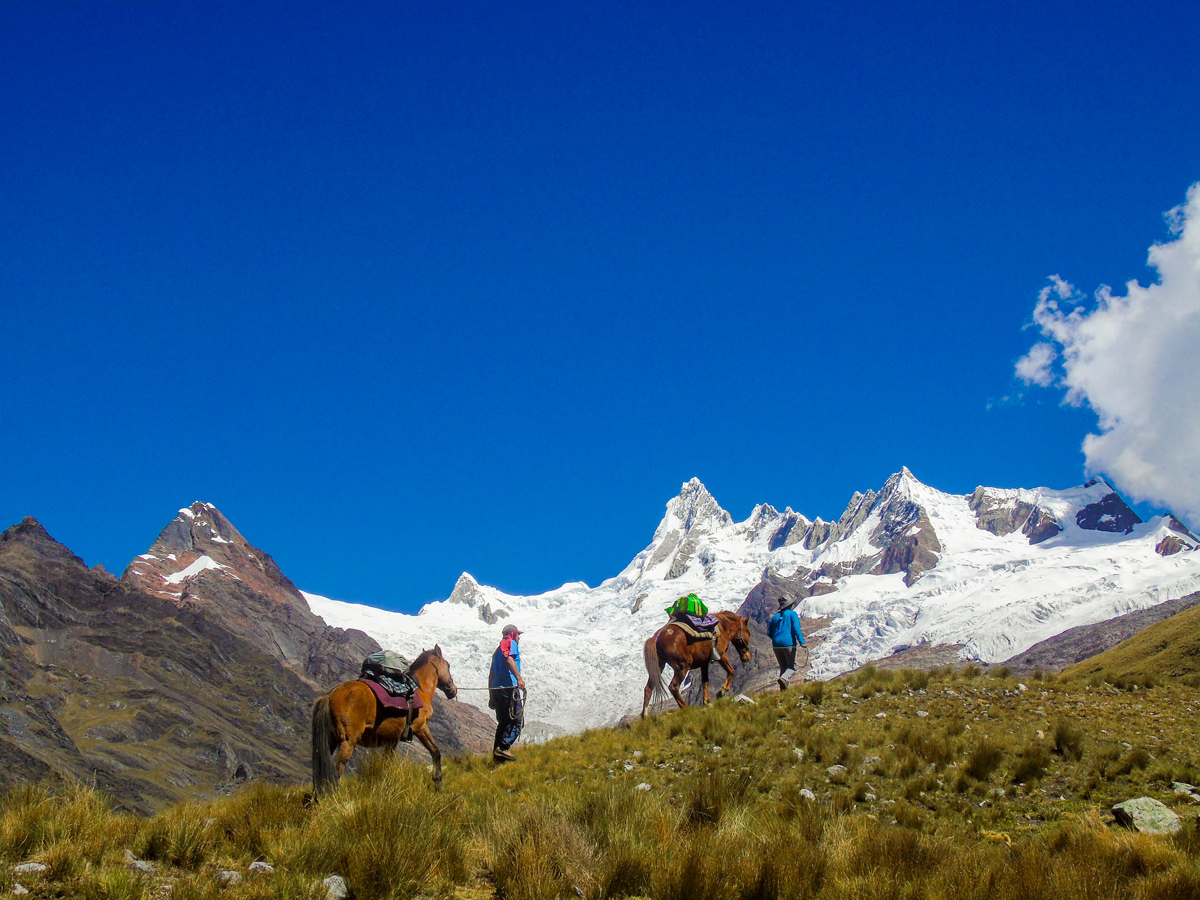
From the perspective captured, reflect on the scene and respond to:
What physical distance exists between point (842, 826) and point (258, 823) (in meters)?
6.51

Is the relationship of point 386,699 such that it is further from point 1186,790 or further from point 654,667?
point 1186,790

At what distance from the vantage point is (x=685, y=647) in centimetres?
2144

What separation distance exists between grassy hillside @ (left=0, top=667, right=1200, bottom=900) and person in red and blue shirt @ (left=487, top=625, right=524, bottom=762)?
221 centimetres

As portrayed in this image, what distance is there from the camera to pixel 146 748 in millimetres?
150000

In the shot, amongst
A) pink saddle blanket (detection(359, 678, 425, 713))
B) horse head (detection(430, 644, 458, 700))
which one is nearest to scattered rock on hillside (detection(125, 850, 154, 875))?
pink saddle blanket (detection(359, 678, 425, 713))

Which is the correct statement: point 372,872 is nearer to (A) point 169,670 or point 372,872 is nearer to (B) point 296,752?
(B) point 296,752

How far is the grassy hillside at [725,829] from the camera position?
693cm

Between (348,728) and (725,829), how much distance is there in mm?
7172

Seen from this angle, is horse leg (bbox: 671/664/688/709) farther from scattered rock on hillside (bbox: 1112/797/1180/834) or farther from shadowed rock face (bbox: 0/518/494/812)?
shadowed rock face (bbox: 0/518/494/812)

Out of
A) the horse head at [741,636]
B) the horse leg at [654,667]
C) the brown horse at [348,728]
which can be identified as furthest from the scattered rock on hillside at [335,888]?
the horse head at [741,636]

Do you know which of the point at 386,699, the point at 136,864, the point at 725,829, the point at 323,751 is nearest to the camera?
the point at 136,864

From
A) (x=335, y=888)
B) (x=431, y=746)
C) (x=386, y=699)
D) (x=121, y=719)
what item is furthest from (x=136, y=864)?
(x=121, y=719)

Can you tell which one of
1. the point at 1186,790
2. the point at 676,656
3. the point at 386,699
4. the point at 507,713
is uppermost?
the point at 676,656

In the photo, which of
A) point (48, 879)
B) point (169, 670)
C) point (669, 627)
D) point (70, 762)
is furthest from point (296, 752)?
point (48, 879)
